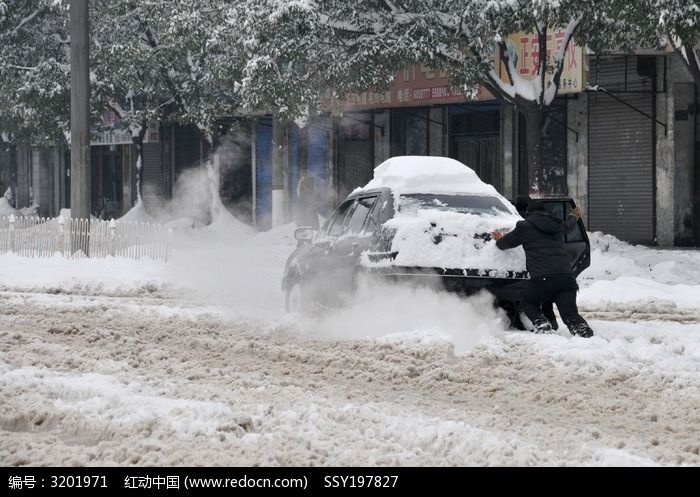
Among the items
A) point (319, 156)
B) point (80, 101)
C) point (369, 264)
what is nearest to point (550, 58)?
point (80, 101)

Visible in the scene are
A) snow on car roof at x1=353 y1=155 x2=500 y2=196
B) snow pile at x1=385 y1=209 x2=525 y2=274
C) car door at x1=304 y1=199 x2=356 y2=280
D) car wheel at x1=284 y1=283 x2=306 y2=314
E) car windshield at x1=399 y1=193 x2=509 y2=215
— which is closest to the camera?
snow pile at x1=385 y1=209 x2=525 y2=274

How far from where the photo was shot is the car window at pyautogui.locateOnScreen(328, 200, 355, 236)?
1152cm

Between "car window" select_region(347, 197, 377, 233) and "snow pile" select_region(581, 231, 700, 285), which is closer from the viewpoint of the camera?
"car window" select_region(347, 197, 377, 233)

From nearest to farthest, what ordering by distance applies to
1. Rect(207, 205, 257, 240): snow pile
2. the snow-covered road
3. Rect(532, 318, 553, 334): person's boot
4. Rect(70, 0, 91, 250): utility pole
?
1. the snow-covered road
2. Rect(532, 318, 553, 334): person's boot
3. Rect(70, 0, 91, 250): utility pole
4. Rect(207, 205, 257, 240): snow pile

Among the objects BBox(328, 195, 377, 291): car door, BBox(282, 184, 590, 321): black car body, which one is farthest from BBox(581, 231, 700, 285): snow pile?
BBox(328, 195, 377, 291): car door

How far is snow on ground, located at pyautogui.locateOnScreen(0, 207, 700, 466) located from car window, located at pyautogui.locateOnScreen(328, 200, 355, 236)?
3.24 ft

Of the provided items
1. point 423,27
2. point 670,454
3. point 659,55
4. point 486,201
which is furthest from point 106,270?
point 670,454

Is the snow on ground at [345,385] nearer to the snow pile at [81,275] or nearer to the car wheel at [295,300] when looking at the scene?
the car wheel at [295,300]

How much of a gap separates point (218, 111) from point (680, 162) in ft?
40.1

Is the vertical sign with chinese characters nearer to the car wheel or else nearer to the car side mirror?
the car wheel

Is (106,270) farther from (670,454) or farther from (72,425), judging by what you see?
(670,454)

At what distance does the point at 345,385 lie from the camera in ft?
25.5

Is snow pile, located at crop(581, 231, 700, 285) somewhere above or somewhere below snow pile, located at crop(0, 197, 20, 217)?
below

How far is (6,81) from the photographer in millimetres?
30984
